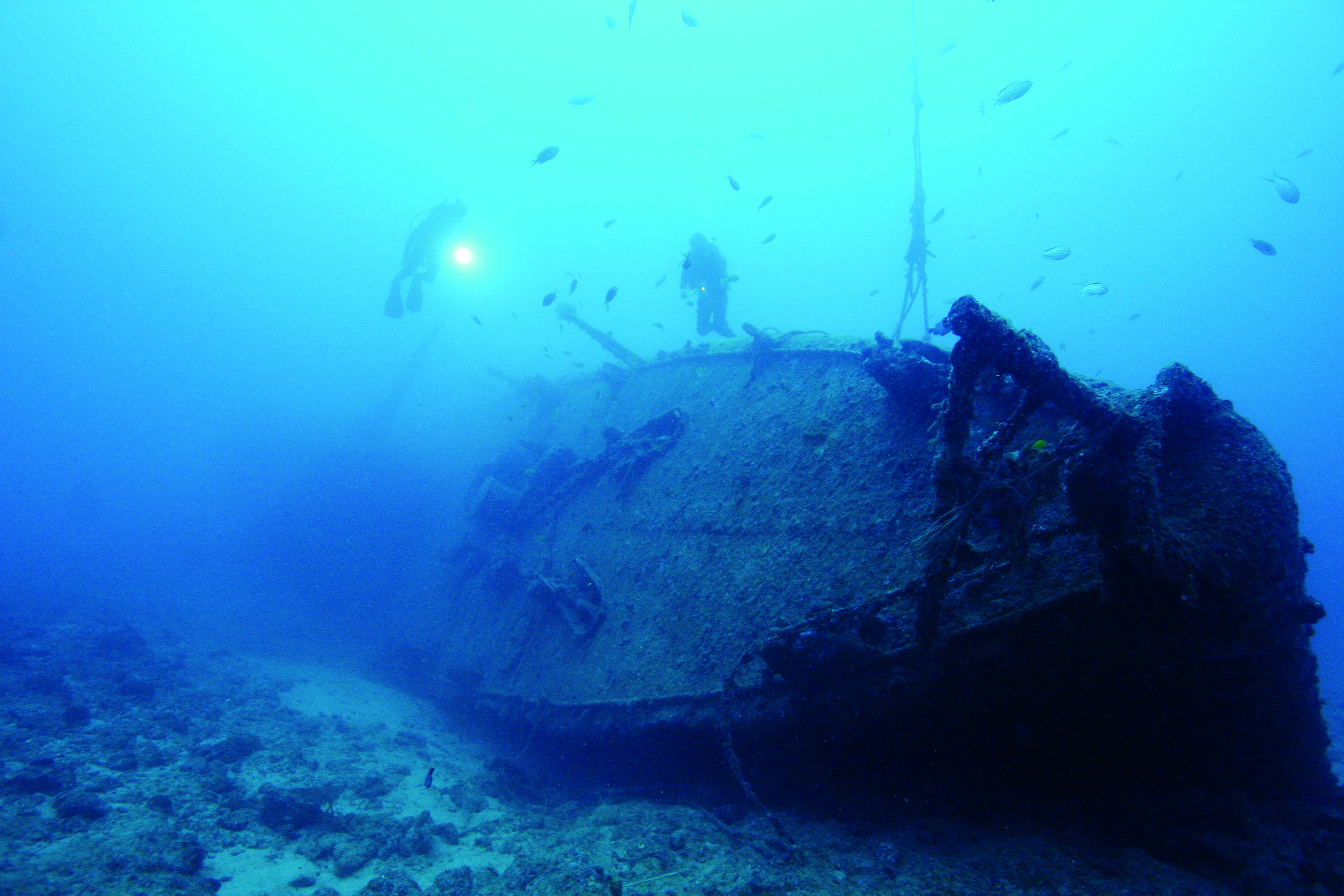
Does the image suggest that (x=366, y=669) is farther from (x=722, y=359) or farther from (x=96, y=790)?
(x=722, y=359)

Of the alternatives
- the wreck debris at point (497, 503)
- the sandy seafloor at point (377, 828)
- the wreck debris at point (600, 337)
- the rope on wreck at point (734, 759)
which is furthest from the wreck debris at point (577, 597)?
the wreck debris at point (600, 337)

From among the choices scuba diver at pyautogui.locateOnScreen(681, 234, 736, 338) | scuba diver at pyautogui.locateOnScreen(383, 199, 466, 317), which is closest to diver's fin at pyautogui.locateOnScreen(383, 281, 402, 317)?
scuba diver at pyautogui.locateOnScreen(383, 199, 466, 317)

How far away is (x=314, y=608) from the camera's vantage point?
644 inches

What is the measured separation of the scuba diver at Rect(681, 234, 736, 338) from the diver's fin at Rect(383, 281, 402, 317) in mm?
10611

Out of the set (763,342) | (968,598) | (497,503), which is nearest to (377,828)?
(497,503)

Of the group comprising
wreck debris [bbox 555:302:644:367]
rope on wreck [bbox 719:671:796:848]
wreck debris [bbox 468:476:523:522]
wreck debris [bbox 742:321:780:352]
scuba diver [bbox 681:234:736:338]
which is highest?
scuba diver [bbox 681:234:736:338]

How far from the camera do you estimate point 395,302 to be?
1764 cm

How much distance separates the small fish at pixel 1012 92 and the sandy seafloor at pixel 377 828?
12.3 metres

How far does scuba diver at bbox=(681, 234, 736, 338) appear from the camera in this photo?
40.3ft

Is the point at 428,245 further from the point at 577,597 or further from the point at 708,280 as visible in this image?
the point at 577,597

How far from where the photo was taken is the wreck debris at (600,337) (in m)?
11.9

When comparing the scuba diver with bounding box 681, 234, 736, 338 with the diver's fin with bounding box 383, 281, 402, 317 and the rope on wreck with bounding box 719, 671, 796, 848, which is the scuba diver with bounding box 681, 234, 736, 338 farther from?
the diver's fin with bounding box 383, 281, 402, 317

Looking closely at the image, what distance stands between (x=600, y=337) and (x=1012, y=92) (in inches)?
404

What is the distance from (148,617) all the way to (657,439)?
18.8 metres
